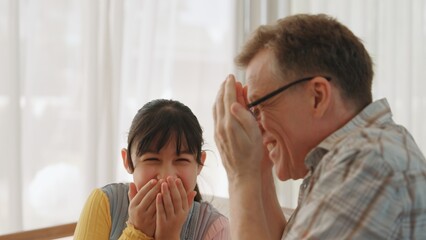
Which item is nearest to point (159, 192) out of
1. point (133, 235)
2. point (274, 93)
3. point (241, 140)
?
point (133, 235)

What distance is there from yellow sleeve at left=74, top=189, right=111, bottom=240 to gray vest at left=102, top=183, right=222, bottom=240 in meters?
0.02

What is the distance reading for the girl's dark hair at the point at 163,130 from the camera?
1.62 meters

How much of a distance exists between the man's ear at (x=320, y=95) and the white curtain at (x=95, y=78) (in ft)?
4.79

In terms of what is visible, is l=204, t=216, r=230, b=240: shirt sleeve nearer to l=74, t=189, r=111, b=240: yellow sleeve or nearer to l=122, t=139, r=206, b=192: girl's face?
l=122, t=139, r=206, b=192: girl's face

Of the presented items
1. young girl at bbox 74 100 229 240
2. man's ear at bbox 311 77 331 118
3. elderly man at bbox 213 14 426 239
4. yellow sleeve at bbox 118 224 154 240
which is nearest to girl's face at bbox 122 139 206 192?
young girl at bbox 74 100 229 240

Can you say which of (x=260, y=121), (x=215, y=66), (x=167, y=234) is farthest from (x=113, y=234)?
(x=215, y=66)

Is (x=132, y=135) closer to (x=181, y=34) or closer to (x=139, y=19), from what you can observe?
(x=139, y=19)

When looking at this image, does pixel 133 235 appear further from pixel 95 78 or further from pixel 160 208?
pixel 95 78

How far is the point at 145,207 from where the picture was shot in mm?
1547

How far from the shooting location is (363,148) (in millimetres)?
1032

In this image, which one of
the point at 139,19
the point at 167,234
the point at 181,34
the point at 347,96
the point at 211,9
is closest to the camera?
the point at 347,96

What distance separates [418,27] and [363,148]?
253cm

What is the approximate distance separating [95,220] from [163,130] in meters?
0.34

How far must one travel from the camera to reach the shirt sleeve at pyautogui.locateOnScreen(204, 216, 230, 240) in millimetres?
1686
